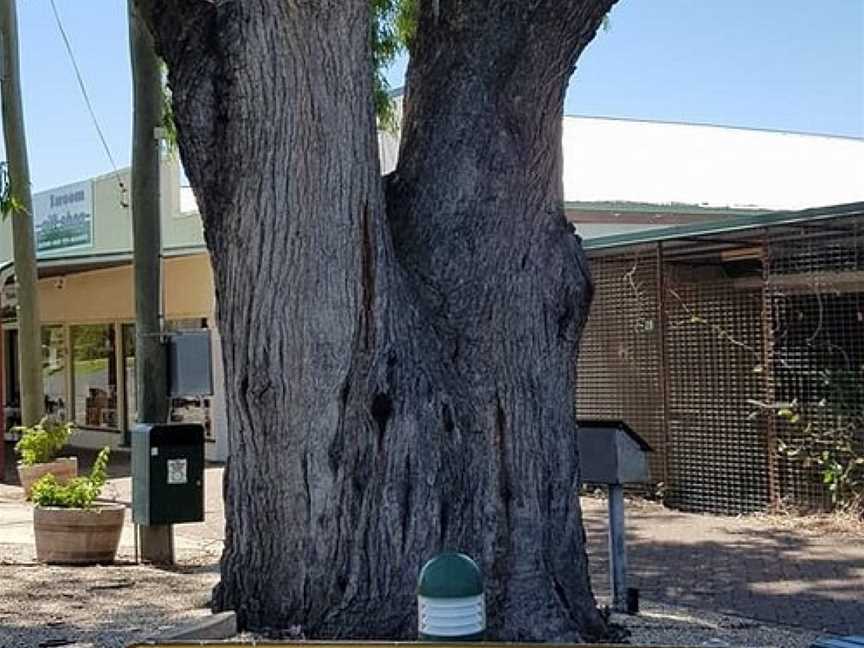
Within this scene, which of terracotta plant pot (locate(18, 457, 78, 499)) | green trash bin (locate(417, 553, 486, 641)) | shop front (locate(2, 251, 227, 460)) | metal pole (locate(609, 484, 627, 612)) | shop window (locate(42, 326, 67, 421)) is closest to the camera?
green trash bin (locate(417, 553, 486, 641))

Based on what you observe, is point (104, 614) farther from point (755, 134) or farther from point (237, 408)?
point (755, 134)

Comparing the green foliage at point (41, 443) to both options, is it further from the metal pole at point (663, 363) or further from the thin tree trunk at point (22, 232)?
the metal pole at point (663, 363)

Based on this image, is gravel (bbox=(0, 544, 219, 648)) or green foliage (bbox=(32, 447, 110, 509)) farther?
green foliage (bbox=(32, 447, 110, 509))

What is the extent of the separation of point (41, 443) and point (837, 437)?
9116 millimetres

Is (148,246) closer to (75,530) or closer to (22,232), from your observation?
(75,530)

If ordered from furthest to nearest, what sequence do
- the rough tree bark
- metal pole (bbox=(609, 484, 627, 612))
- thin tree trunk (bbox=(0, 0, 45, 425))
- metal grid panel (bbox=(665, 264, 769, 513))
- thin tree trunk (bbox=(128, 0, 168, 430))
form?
thin tree trunk (bbox=(0, 0, 45, 425)), metal grid panel (bbox=(665, 264, 769, 513)), thin tree trunk (bbox=(128, 0, 168, 430)), metal pole (bbox=(609, 484, 627, 612)), the rough tree bark

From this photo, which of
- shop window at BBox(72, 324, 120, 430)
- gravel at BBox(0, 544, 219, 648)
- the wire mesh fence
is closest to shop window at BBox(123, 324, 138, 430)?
shop window at BBox(72, 324, 120, 430)

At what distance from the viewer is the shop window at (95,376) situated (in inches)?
936

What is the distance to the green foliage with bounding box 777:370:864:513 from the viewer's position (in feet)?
38.7

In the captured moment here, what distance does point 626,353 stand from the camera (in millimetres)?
14406

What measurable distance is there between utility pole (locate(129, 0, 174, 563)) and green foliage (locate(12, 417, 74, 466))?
5.63 metres

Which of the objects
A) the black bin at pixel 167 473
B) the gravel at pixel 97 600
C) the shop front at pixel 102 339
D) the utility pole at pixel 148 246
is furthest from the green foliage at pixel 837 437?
the shop front at pixel 102 339

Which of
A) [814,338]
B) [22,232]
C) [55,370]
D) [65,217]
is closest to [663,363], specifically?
[814,338]

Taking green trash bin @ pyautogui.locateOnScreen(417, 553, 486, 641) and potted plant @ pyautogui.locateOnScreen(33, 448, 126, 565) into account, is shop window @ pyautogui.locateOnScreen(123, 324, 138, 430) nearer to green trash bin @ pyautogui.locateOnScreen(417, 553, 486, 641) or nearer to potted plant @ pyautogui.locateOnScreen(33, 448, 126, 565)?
potted plant @ pyautogui.locateOnScreen(33, 448, 126, 565)
